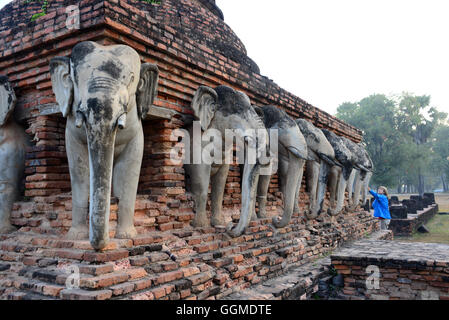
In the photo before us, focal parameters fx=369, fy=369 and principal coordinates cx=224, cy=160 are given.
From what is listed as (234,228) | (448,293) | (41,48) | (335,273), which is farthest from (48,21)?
(448,293)

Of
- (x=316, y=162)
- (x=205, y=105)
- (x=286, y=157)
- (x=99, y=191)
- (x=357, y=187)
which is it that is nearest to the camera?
(x=99, y=191)

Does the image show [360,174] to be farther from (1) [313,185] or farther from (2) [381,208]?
(1) [313,185]

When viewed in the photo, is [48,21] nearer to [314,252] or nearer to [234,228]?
[234,228]

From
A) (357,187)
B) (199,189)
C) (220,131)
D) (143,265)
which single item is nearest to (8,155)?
(143,265)

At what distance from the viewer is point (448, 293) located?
4.89 metres

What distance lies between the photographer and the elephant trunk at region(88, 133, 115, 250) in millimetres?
2781

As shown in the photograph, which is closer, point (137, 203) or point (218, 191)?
point (137, 203)

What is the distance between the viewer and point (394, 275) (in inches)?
201

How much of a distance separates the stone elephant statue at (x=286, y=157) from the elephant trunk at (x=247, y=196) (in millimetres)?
1113

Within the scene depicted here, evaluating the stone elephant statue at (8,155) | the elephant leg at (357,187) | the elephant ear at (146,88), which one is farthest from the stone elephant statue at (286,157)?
the elephant leg at (357,187)

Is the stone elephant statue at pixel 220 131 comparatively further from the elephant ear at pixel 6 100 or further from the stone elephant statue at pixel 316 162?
the stone elephant statue at pixel 316 162

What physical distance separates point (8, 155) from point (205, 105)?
2146 millimetres

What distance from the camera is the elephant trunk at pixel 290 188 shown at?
5.05 metres

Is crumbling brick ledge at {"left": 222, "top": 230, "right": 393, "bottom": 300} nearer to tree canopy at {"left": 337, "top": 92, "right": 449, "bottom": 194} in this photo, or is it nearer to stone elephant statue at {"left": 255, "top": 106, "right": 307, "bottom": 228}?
stone elephant statue at {"left": 255, "top": 106, "right": 307, "bottom": 228}
